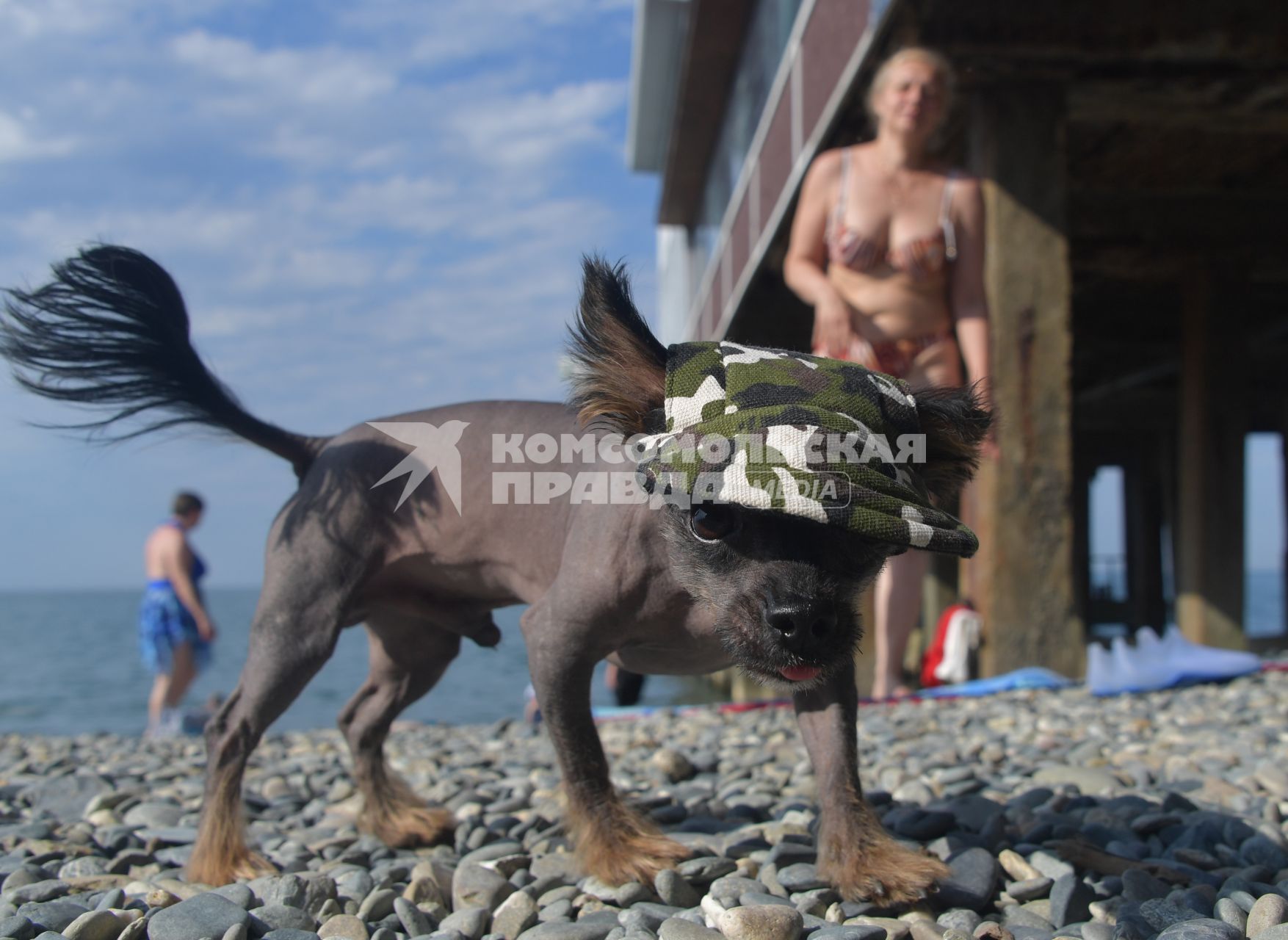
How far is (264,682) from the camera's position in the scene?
9.51ft

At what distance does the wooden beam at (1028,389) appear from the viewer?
5.68 metres

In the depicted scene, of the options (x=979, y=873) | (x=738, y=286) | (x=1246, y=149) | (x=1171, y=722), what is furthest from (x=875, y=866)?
(x=738, y=286)

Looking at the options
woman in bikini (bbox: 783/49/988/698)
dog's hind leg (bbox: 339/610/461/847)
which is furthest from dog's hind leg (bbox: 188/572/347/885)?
woman in bikini (bbox: 783/49/988/698)

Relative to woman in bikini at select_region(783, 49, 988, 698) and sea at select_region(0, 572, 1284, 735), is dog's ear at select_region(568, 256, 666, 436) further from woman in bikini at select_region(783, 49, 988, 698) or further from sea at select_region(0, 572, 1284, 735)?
woman in bikini at select_region(783, 49, 988, 698)

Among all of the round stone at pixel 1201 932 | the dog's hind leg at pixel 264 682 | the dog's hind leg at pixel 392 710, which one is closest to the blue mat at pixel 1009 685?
the dog's hind leg at pixel 392 710

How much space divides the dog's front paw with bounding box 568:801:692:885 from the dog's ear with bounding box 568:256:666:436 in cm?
98

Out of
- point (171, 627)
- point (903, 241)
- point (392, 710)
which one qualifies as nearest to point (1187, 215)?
point (903, 241)

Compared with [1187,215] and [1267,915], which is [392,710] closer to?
[1267,915]

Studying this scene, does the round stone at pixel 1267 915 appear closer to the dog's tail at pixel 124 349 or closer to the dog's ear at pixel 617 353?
the dog's ear at pixel 617 353

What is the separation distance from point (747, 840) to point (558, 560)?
963 millimetres

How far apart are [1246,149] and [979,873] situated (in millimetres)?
7335

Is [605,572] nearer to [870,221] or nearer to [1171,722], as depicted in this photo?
[870,221]

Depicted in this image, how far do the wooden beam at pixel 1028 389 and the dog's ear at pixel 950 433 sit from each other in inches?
133

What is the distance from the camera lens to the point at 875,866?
7.84ft
